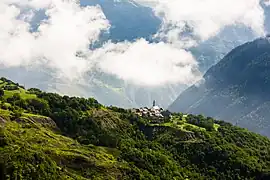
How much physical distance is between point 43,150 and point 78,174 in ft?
53.7

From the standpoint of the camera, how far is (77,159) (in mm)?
198125

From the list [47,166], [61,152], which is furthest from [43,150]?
[47,166]

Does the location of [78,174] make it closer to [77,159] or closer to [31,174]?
[77,159]

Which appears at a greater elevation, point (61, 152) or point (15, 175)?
point (61, 152)

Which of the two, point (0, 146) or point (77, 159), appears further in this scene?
Result: point (77, 159)

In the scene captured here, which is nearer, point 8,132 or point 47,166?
point 47,166

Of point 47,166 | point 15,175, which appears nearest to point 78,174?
point 47,166

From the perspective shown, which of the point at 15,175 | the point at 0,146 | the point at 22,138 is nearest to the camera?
the point at 15,175

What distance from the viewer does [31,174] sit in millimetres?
159375

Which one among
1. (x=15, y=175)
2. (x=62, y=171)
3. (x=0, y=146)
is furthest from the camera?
(x=62, y=171)

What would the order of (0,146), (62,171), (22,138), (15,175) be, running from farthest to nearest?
(22,138)
(62,171)
(0,146)
(15,175)

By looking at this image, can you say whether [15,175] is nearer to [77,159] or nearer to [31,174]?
[31,174]

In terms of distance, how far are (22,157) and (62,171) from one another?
73.2 ft

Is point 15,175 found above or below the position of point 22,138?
below
